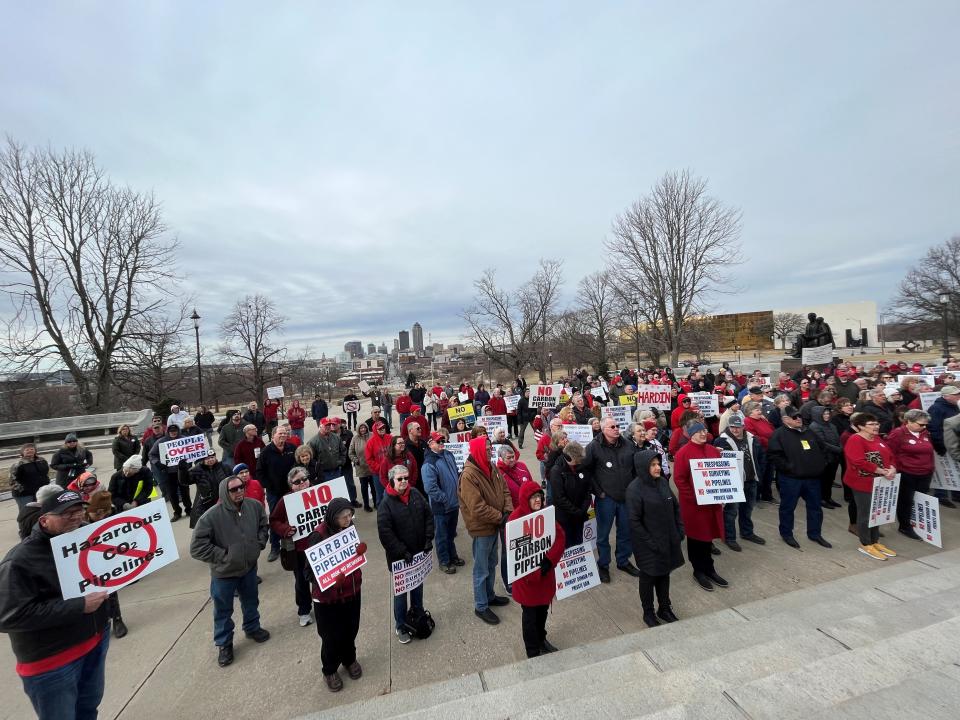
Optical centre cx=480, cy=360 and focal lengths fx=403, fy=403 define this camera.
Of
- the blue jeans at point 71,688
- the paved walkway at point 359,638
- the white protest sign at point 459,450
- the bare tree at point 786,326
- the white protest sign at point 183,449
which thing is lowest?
the paved walkway at point 359,638

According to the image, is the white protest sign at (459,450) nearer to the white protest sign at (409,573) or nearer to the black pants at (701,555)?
the white protest sign at (409,573)

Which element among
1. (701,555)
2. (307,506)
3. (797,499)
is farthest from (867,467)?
(307,506)

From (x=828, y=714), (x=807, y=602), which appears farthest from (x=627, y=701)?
(x=807, y=602)

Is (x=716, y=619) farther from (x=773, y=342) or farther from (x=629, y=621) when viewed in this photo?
(x=773, y=342)

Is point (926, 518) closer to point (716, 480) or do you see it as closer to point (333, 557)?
point (716, 480)

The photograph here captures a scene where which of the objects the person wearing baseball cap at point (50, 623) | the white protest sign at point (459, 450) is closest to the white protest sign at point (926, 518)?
the white protest sign at point (459, 450)

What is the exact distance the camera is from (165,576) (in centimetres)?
612

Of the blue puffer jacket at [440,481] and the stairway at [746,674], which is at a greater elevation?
the blue puffer jacket at [440,481]

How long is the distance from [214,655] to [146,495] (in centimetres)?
330

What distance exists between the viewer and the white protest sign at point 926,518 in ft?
18.4

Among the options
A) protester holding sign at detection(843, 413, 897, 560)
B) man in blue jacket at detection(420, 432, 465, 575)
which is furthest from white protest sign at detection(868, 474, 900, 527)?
man in blue jacket at detection(420, 432, 465, 575)

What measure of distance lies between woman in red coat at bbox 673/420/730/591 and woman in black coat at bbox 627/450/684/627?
31.4 inches

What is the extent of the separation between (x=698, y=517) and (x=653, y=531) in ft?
3.91

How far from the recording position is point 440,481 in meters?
5.54
